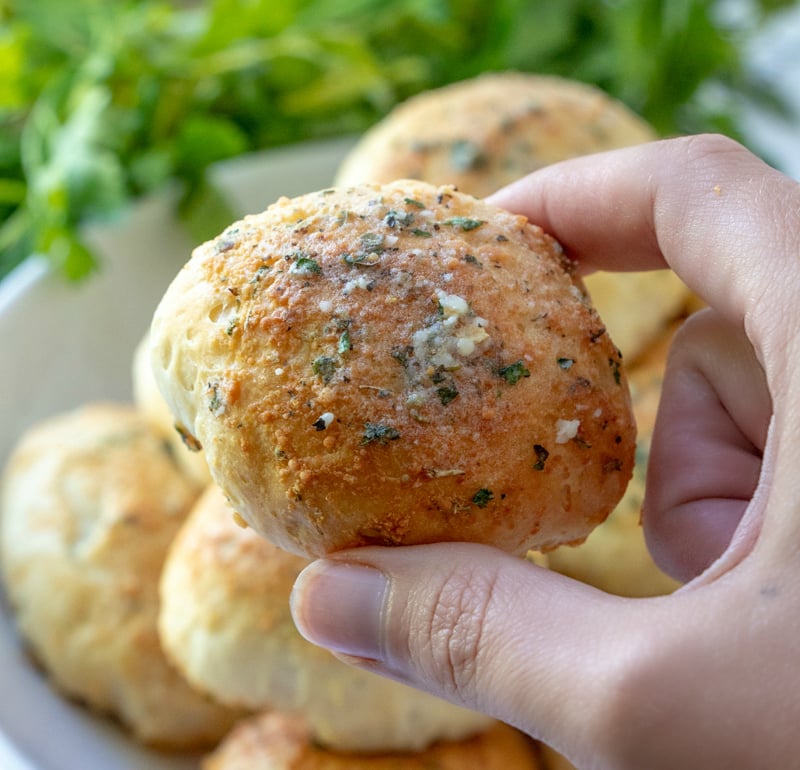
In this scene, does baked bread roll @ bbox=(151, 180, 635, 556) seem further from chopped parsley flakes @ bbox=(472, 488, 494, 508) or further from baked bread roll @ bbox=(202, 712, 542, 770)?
baked bread roll @ bbox=(202, 712, 542, 770)

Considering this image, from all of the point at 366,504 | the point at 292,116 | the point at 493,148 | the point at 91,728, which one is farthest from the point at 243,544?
the point at 292,116

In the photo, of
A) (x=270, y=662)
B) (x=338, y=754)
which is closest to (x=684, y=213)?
(x=270, y=662)

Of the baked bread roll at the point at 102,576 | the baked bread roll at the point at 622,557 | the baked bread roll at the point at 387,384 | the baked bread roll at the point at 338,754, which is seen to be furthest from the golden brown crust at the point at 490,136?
the baked bread roll at the point at 338,754

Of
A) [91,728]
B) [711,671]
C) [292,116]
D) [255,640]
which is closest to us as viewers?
[711,671]

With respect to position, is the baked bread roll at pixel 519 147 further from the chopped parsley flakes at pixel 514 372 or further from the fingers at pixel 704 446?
the chopped parsley flakes at pixel 514 372

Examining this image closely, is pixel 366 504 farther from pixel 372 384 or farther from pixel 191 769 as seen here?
pixel 191 769

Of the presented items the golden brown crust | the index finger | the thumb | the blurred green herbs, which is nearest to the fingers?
the index finger
